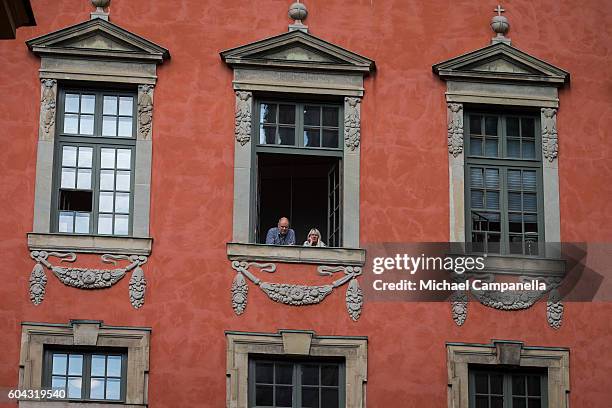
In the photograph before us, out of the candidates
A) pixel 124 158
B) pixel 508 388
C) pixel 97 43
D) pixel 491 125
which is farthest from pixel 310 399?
pixel 97 43

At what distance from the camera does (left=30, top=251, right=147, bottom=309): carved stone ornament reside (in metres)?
22.0

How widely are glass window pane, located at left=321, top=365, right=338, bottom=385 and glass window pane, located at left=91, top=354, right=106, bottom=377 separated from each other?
3.04 metres

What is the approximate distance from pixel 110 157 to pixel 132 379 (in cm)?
330

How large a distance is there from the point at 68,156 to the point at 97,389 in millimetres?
3429

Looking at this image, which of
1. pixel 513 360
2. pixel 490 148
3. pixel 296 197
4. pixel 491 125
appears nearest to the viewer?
pixel 513 360

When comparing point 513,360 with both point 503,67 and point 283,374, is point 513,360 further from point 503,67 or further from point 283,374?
point 503,67

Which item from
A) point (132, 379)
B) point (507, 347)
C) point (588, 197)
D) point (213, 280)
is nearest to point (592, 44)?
point (588, 197)

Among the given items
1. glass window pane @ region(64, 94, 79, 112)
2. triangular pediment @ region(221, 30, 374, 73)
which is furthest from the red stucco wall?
glass window pane @ region(64, 94, 79, 112)

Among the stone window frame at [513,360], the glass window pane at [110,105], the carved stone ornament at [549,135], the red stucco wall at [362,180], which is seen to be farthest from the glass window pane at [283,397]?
the carved stone ornament at [549,135]

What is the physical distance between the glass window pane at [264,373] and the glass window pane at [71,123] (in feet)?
14.2

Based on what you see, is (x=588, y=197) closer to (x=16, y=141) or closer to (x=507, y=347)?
(x=507, y=347)

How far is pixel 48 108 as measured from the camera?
22828 millimetres

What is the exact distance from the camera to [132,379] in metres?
21.8

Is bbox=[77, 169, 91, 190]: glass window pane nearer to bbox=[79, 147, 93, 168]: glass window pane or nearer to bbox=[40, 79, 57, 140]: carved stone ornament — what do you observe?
bbox=[79, 147, 93, 168]: glass window pane
